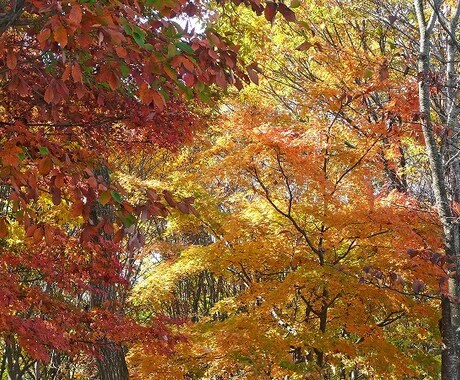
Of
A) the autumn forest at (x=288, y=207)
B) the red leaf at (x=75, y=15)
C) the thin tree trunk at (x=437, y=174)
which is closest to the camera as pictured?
the red leaf at (x=75, y=15)

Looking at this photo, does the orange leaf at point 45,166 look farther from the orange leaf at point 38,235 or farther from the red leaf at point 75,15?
the red leaf at point 75,15

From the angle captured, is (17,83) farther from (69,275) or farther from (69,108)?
(69,275)

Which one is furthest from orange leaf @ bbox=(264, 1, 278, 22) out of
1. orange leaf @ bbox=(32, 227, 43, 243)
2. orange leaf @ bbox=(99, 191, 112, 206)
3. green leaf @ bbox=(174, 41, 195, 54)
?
orange leaf @ bbox=(32, 227, 43, 243)

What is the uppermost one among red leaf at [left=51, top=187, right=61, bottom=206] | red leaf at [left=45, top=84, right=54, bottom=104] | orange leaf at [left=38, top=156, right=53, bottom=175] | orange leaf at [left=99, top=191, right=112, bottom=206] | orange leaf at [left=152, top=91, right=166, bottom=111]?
orange leaf at [left=152, top=91, right=166, bottom=111]

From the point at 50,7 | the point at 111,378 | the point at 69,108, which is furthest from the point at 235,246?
the point at 50,7

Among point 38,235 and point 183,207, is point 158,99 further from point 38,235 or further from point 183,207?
point 38,235

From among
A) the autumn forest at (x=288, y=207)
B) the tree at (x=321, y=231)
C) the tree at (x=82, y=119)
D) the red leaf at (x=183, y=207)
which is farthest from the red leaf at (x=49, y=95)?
the tree at (x=321, y=231)

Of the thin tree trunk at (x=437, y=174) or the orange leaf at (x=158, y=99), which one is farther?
the thin tree trunk at (x=437, y=174)

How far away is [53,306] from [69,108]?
256cm

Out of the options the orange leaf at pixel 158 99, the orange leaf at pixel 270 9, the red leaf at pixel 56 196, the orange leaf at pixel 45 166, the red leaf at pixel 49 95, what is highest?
the orange leaf at pixel 270 9

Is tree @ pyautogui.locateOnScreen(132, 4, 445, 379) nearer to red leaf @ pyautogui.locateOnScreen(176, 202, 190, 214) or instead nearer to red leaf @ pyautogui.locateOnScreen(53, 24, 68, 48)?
red leaf @ pyautogui.locateOnScreen(176, 202, 190, 214)

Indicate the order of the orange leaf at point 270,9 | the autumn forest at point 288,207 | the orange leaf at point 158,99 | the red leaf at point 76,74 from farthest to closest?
the autumn forest at point 288,207
the orange leaf at point 270,9
the orange leaf at point 158,99
the red leaf at point 76,74

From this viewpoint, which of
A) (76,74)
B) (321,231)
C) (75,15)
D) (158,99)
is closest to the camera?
(75,15)

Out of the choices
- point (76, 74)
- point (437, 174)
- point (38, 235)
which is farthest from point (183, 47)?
point (437, 174)
